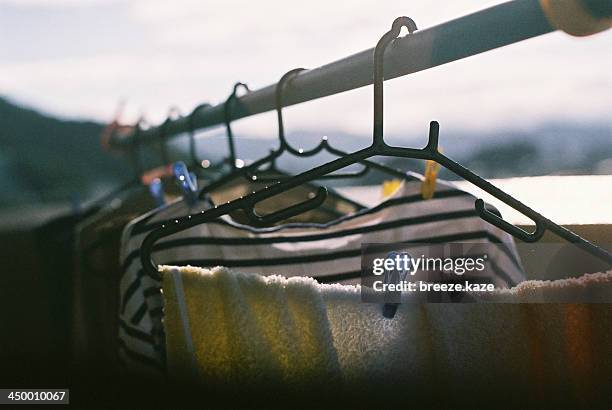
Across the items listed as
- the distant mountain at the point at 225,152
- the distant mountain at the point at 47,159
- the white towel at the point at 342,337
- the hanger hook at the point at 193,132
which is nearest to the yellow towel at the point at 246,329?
the white towel at the point at 342,337

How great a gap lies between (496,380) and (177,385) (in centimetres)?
17

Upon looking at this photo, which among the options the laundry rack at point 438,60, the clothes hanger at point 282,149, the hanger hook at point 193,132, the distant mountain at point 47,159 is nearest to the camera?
the laundry rack at point 438,60

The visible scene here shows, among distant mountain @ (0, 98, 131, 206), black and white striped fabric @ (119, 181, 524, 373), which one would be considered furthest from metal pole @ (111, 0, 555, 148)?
distant mountain @ (0, 98, 131, 206)

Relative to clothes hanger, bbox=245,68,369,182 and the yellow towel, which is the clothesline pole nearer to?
clothes hanger, bbox=245,68,369,182

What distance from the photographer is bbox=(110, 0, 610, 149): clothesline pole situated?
27cm

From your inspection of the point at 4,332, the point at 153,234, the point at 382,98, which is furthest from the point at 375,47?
the point at 4,332

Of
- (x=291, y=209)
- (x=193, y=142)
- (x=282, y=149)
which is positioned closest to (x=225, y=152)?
(x=193, y=142)

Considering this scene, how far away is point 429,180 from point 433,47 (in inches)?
7.1

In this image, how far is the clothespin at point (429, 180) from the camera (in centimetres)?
46

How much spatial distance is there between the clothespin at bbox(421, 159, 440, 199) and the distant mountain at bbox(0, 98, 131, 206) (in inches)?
15.4

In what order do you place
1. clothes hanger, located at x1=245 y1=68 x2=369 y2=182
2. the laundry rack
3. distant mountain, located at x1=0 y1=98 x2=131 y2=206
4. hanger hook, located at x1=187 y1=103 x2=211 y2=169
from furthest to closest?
1. distant mountain, located at x1=0 y1=98 x2=131 y2=206
2. hanger hook, located at x1=187 y1=103 x2=211 y2=169
3. clothes hanger, located at x1=245 y1=68 x2=369 y2=182
4. the laundry rack

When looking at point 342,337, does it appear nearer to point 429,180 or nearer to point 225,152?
point 429,180

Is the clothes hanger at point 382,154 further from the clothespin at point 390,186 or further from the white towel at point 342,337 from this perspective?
the clothespin at point 390,186

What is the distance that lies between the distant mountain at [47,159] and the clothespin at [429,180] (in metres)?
0.39
